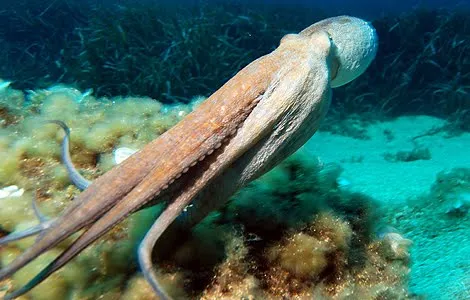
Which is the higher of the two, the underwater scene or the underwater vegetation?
the underwater scene

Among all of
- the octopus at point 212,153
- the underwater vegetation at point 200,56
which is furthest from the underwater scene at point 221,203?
the underwater vegetation at point 200,56

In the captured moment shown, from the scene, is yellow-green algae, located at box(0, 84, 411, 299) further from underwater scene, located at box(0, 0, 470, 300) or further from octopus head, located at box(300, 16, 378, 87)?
octopus head, located at box(300, 16, 378, 87)

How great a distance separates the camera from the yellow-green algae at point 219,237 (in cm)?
190

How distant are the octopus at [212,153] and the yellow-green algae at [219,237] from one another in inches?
9.5

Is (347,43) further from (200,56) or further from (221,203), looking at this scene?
(200,56)

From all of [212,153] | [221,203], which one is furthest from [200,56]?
[212,153]

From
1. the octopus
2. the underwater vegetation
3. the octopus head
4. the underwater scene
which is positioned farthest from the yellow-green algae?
the underwater vegetation

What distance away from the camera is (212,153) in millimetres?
1900

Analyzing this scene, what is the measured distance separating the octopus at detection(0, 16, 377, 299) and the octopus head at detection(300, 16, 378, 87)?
7 cm

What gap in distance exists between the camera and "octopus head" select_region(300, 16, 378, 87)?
2.61 metres

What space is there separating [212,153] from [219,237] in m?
0.51

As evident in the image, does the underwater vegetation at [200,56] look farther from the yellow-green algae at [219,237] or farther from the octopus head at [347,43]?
the octopus head at [347,43]

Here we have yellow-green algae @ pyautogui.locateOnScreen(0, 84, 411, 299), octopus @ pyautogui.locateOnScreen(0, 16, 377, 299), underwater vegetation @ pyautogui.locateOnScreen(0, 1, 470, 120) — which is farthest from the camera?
underwater vegetation @ pyautogui.locateOnScreen(0, 1, 470, 120)

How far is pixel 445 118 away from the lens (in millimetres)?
10070
